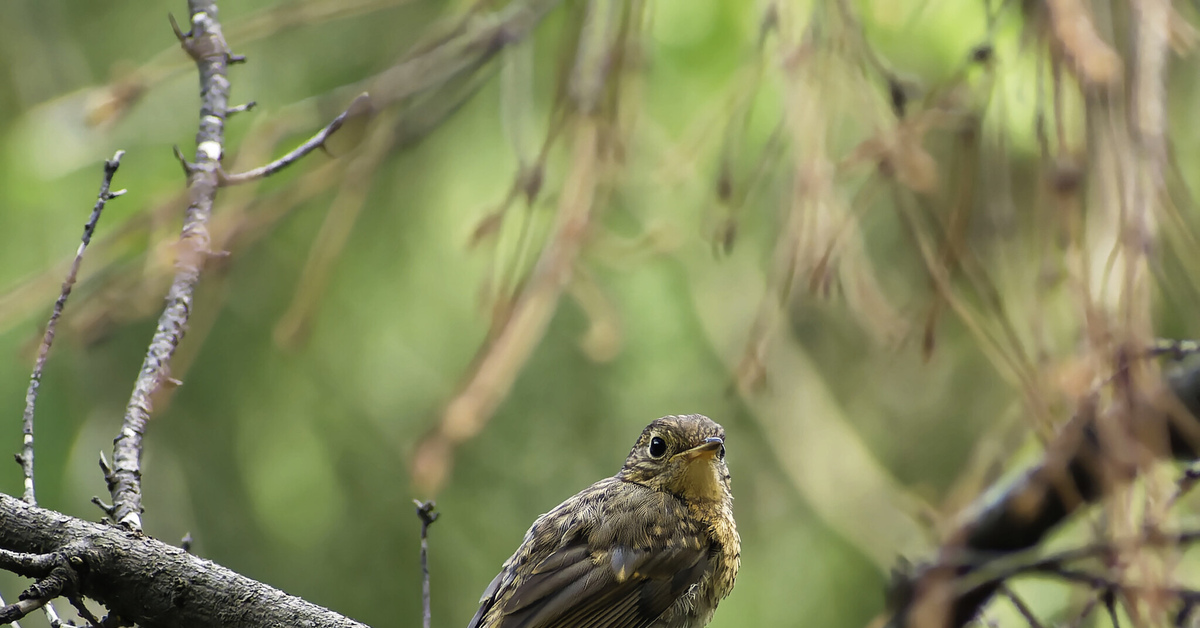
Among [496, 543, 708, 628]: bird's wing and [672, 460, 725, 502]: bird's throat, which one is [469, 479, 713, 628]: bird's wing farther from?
[672, 460, 725, 502]: bird's throat

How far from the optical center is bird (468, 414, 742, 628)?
2.77m

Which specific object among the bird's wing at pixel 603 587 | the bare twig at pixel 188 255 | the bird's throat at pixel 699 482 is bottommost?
the bird's wing at pixel 603 587

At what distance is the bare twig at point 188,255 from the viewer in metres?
2.02

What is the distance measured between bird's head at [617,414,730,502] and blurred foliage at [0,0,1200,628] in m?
0.31

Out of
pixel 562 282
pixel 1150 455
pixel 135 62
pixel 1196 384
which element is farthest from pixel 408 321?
pixel 1150 455

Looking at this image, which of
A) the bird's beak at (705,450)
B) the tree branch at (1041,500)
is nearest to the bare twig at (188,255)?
the bird's beak at (705,450)

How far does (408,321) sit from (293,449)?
681 mm

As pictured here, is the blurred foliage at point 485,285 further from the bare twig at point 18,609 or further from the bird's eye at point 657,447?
the bare twig at point 18,609

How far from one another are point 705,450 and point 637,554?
35 centimetres

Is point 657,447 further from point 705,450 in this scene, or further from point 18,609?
point 18,609

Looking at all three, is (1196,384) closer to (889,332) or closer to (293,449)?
(889,332)

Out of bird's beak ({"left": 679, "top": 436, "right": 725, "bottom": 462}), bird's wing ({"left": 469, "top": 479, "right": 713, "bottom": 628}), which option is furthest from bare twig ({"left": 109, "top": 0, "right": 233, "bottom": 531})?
bird's beak ({"left": 679, "top": 436, "right": 725, "bottom": 462})

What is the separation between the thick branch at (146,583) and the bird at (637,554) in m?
0.99

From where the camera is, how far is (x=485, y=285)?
7.47 ft
